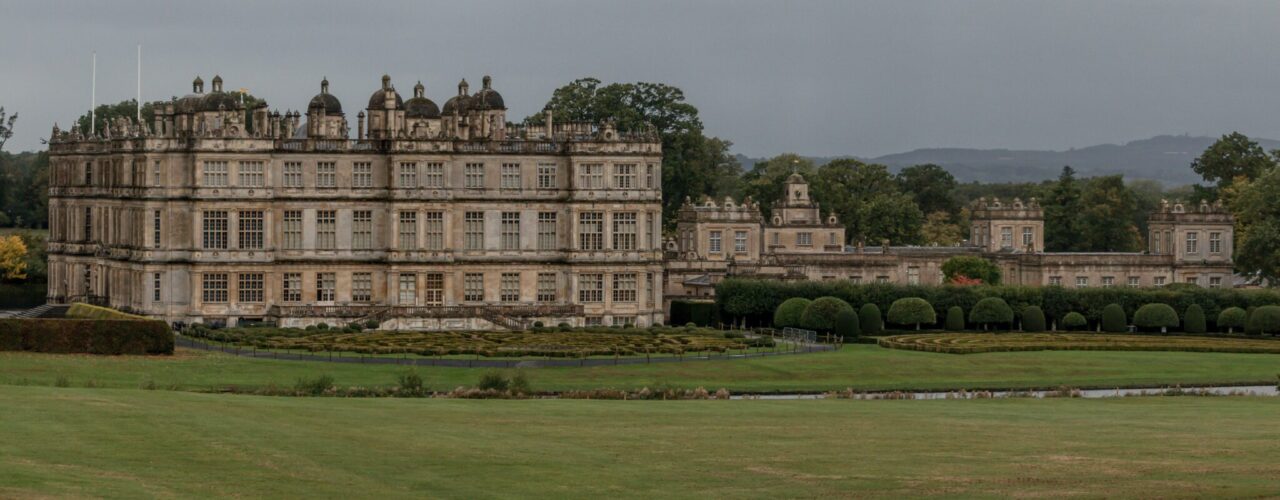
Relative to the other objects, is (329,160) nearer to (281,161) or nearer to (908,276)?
(281,161)

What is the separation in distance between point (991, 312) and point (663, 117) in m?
46.3

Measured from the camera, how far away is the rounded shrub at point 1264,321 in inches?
3947

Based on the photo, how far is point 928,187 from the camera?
17300cm

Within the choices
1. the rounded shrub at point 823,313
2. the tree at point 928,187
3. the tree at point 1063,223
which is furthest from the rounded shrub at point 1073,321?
the tree at point 928,187

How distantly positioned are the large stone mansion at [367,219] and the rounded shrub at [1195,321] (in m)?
23.3

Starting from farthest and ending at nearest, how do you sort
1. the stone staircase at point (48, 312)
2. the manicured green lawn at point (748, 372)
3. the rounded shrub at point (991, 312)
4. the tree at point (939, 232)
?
1. the tree at point (939, 232)
2. the rounded shrub at point (991, 312)
3. the stone staircase at point (48, 312)
4. the manicured green lawn at point (748, 372)

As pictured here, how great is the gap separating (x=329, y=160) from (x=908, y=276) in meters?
34.1

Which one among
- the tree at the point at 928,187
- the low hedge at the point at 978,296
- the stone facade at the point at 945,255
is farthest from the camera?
the tree at the point at 928,187

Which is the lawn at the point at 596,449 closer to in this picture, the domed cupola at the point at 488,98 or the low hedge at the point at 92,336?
the low hedge at the point at 92,336

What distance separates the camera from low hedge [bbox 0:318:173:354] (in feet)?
266

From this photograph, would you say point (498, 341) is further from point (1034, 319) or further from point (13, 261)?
point (13, 261)

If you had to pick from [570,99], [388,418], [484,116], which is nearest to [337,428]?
[388,418]

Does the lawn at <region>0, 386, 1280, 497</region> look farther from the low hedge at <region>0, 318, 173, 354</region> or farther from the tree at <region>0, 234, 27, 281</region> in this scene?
the tree at <region>0, 234, 27, 281</region>

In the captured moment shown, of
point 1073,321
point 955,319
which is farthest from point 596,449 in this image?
point 1073,321
